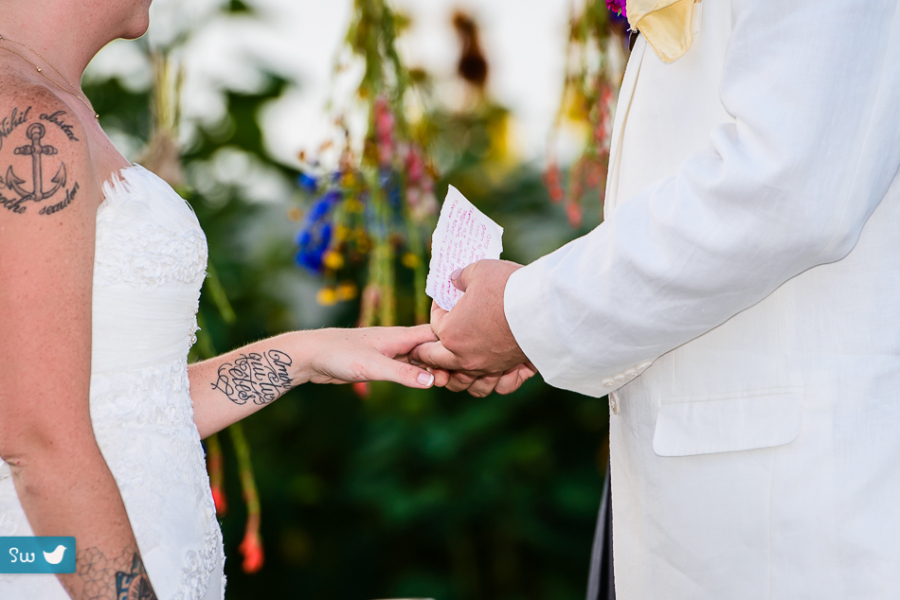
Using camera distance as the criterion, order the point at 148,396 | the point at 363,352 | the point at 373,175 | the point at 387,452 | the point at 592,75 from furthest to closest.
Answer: the point at 387,452 → the point at 592,75 → the point at 373,175 → the point at 363,352 → the point at 148,396

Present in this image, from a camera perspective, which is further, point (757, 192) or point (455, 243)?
point (455, 243)

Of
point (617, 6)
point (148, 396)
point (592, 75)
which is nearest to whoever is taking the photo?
point (148, 396)

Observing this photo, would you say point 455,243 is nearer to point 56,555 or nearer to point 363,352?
point 363,352

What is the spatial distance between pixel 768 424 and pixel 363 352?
0.77 meters

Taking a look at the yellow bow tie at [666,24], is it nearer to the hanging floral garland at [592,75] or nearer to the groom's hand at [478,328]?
the groom's hand at [478,328]

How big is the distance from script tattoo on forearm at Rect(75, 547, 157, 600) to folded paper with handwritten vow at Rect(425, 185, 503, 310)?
0.63m

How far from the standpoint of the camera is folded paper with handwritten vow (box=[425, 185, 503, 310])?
134cm

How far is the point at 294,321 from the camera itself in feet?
12.2

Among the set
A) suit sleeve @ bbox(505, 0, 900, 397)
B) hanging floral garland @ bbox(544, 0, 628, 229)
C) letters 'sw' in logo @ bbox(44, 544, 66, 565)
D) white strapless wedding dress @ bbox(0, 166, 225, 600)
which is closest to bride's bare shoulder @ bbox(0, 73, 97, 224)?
white strapless wedding dress @ bbox(0, 166, 225, 600)

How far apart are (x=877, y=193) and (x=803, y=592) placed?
0.55m

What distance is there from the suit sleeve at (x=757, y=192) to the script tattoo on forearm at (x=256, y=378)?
0.67 metres

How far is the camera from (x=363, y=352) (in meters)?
1.51

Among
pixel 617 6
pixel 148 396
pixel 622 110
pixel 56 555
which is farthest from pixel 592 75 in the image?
pixel 56 555

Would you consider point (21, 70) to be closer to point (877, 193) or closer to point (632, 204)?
point (632, 204)
